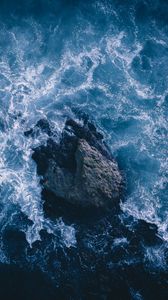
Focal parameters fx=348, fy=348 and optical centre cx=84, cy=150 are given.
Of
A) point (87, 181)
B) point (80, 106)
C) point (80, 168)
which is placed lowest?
point (87, 181)

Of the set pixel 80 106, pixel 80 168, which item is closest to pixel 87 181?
pixel 80 168

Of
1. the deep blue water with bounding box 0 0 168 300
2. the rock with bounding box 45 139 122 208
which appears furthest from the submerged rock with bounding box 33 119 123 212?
the deep blue water with bounding box 0 0 168 300

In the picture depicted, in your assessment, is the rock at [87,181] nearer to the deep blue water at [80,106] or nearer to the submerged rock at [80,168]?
the submerged rock at [80,168]

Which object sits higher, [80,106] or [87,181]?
[80,106]

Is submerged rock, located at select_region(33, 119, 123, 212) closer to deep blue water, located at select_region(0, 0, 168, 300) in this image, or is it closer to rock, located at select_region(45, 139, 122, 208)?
rock, located at select_region(45, 139, 122, 208)

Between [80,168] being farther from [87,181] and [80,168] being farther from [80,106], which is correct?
[80,106]

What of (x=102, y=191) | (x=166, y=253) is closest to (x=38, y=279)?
(x=102, y=191)
